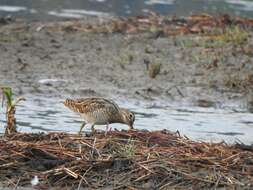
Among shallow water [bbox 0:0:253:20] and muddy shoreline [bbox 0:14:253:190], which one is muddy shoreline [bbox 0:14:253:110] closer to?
muddy shoreline [bbox 0:14:253:190]

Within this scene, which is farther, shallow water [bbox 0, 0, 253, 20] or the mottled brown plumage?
shallow water [bbox 0, 0, 253, 20]

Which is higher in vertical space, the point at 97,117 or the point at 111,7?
the point at 97,117

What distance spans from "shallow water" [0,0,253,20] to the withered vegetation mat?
39.2 feet

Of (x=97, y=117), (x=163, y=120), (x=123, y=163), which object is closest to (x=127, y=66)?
(x=163, y=120)

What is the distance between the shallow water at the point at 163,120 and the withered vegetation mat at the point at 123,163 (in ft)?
6.93

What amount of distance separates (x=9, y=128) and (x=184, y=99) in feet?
15.8

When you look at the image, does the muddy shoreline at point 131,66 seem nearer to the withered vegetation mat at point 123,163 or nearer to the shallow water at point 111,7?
the shallow water at point 111,7

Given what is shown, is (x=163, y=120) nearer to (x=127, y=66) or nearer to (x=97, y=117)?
(x=97, y=117)

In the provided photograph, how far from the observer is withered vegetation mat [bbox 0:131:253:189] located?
871 cm

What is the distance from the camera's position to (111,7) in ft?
78.3

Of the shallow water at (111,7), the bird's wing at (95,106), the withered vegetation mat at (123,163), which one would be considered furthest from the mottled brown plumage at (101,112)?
the shallow water at (111,7)

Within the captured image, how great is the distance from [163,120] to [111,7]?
37.4 feet

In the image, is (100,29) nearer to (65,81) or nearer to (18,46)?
(18,46)

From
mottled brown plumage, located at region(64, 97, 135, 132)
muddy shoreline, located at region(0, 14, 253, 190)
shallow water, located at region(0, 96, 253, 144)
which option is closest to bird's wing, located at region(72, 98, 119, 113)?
mottled brown plumage, located at region(64, 97, 135, 132)
